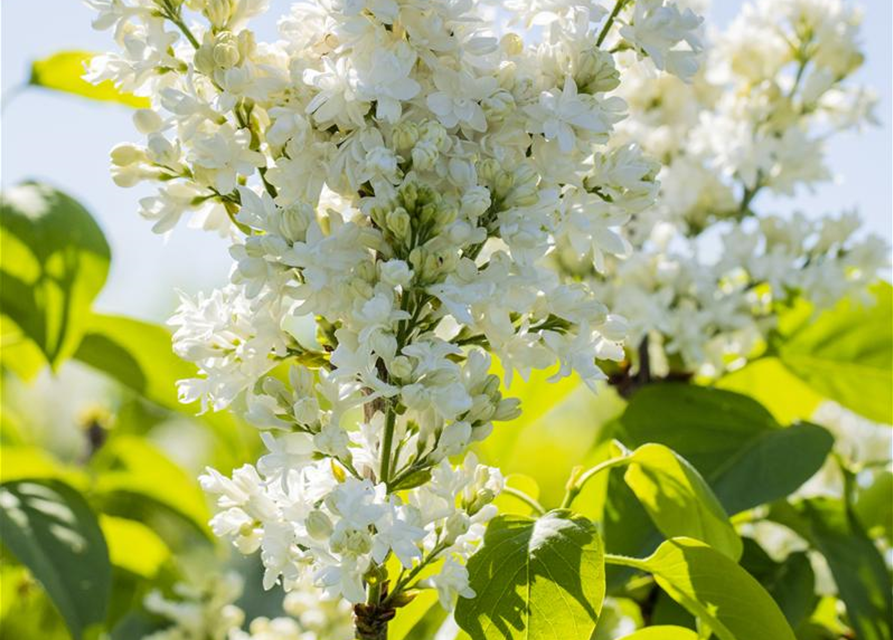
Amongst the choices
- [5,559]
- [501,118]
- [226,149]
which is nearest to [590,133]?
[501,118]

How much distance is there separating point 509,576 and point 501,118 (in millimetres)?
192

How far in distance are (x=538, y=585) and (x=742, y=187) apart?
63cm

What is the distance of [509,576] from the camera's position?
509 millimetres

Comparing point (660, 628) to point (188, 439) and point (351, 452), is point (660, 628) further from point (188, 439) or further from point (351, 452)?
point (188, 439)

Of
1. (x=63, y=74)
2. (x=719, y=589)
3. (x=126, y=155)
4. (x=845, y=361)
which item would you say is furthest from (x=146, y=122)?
(x=845, y=361)

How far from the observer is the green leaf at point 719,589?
0.56 meters

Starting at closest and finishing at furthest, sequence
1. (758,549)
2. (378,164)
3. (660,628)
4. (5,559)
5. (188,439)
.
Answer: (378,164), (660,628), (758,549), (5,559), (188,439)

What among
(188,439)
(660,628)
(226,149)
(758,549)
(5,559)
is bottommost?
(188,439)

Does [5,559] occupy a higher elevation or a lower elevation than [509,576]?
lower

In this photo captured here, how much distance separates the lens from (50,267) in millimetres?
862

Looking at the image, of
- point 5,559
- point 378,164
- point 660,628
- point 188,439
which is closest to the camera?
point 378,164

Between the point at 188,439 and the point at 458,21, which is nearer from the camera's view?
the point at 458,21

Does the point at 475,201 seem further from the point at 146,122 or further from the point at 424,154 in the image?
the point at 146,122

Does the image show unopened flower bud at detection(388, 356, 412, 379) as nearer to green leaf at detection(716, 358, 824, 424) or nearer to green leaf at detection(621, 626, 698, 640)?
green leaf at detection(621, 626, 698, 640)
